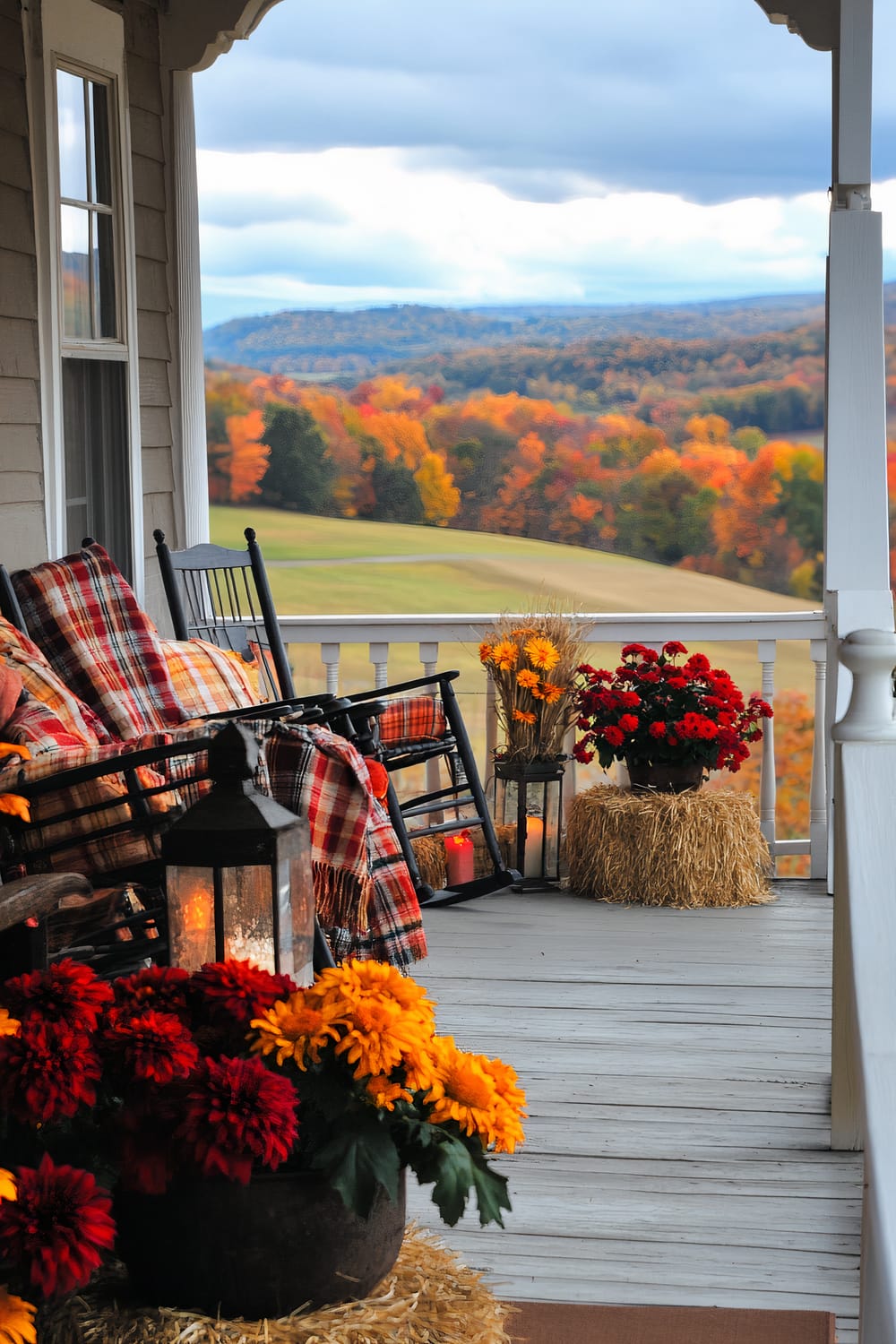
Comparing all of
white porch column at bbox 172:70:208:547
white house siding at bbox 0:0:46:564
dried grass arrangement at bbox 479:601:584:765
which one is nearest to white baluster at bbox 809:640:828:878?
dried grass arrangement at bbox 479:601:584:765

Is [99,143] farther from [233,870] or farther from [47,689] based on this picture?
[233,870]

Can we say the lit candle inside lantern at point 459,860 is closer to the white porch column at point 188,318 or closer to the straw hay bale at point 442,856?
the straw hay bale at point 442,856

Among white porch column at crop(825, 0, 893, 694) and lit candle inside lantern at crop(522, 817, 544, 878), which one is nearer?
white porch column at crop(825, 0, 893, 694)

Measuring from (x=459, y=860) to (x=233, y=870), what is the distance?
3.01 meters

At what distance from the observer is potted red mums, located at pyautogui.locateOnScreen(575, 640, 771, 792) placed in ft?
14.7

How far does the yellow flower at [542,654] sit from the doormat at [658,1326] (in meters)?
2.88

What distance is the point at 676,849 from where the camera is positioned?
4.41 m

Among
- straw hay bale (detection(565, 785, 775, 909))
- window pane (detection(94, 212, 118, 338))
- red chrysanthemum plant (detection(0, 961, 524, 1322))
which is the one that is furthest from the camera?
window pane (detection(94, 212, 118, 338))

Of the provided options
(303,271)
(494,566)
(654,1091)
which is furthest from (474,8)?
(654,1091)

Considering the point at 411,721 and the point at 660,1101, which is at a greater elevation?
the point at 411,721

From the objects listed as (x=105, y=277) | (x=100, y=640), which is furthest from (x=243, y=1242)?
(x=105, y=277)

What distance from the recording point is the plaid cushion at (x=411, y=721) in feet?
14.2

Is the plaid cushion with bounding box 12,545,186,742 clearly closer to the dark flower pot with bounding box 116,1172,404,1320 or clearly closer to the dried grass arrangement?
the dried grass arrangement

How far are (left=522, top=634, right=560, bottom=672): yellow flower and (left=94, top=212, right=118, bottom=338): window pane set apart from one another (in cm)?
163
